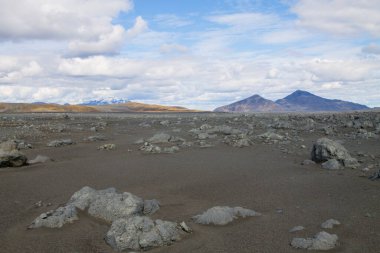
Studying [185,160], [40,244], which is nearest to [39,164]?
[185,160]

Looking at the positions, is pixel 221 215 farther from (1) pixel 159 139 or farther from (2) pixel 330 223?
(1) pixel 159 139

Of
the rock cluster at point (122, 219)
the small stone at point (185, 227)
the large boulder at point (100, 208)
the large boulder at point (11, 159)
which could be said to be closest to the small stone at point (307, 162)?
the rock cluster at point (122, 219)

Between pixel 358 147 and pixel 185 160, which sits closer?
pixel 185 160

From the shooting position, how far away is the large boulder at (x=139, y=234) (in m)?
6.25

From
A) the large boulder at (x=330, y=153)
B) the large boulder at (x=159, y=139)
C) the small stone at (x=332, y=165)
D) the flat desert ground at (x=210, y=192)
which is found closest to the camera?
the flat desert ground at (x=210, y=192)

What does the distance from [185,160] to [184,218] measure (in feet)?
22.1

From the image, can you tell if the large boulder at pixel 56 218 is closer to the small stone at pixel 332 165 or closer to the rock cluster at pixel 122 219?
the rock cluster at pixel 122 219

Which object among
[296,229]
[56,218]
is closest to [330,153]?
[296,229]

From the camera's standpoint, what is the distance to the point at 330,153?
42.9 ft

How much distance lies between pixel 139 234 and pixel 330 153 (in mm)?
8520

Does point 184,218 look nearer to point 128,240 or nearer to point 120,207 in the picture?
point 120,207

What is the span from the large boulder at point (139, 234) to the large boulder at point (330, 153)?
25.7 feet

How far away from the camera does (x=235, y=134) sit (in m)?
22.5

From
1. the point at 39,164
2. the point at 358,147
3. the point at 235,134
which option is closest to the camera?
the point at 39,164
